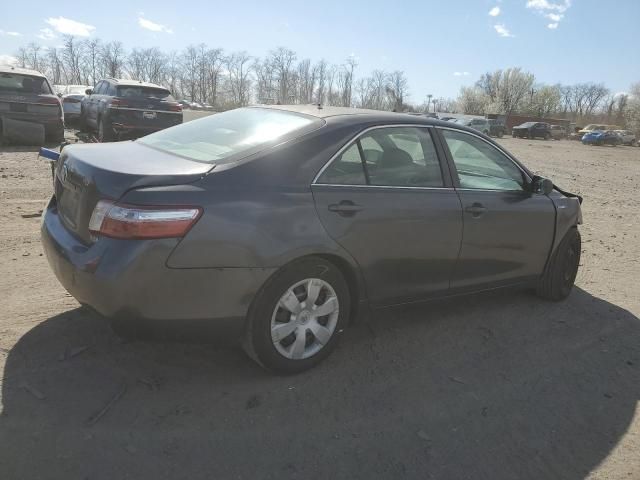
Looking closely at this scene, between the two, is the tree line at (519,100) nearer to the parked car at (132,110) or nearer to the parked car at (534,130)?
the parked car at (534,130)

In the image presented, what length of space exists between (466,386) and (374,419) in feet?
2.45

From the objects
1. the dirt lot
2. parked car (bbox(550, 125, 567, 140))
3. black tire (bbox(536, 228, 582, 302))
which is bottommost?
parked car (bbox(550, 125, 567, 140))

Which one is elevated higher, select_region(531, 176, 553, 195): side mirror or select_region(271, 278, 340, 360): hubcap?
select_region(531, 176, 553, 195): side mirror

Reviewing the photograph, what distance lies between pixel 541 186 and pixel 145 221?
3.18 metres

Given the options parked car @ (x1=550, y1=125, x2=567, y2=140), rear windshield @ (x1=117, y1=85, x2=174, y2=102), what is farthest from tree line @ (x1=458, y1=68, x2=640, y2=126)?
rear windshield @ (x1=117, y1=85, x2=174, y2=102)

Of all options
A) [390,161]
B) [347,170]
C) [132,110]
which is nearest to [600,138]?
[132,110]

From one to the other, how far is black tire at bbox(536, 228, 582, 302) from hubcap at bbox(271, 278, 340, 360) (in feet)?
7.79

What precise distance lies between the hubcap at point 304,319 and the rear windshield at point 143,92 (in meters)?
10.8

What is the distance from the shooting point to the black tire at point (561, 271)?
4.68 m

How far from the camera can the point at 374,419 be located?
286cm

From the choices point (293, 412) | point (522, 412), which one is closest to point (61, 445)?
point (293, 412)

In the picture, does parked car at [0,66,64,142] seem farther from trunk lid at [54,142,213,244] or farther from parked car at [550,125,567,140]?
parked car at [550,125,567,140]

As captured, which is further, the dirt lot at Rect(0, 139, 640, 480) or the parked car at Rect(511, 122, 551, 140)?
the parked car at Rect(511, 122, 551, 140)

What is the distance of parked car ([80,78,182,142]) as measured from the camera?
12117 millimetres
